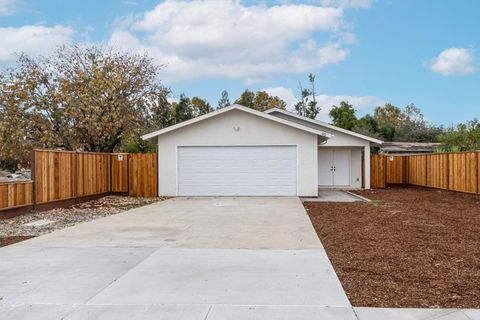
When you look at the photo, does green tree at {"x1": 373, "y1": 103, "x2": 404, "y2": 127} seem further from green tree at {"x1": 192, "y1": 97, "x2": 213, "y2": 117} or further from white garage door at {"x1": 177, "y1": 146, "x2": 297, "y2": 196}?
white garage door at {"x1": 177, "y1": 146, "x2": 297, "y2": 196}

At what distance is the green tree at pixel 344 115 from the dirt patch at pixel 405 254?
3058 cm

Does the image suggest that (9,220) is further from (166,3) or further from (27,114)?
(27,114)

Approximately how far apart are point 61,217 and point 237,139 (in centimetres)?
810

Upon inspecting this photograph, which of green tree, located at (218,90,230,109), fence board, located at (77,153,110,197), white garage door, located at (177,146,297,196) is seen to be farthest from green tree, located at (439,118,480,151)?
fence board, located at (77,153,110,197)

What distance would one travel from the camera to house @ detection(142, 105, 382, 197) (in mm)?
17844

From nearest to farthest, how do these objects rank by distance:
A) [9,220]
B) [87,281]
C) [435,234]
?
1. [87,281]
2. [435,234]
3. [9,220]

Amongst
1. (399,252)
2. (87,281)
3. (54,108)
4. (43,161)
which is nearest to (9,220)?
(43,161)

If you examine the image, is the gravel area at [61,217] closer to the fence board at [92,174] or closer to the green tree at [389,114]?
the fence board at [92,174]

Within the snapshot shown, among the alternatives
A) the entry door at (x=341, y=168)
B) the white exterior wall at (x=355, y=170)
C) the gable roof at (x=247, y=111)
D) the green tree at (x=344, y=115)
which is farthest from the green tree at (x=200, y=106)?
the gable roof at (x=247, y=111)

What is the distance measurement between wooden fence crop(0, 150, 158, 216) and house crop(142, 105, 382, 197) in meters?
1.26

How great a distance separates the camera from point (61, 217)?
1213cm

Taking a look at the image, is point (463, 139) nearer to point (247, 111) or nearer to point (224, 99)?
point (247, 111)

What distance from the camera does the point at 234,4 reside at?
16438 millimetres

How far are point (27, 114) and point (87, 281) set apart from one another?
65.4 ft
